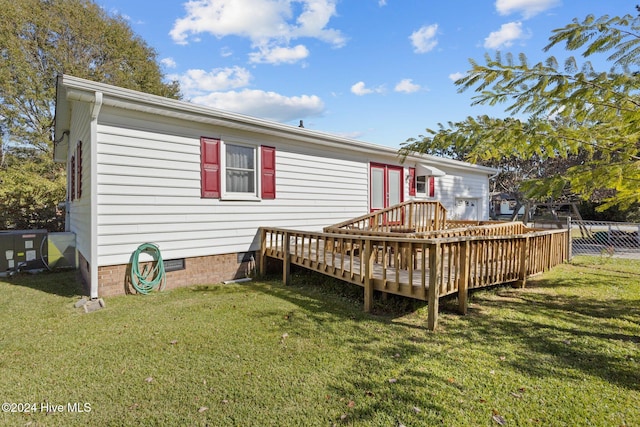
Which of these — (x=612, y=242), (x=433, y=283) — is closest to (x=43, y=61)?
(x=433, y=283)

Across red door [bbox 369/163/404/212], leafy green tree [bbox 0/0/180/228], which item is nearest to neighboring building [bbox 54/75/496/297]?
red door [bbox 369/163/404/212]

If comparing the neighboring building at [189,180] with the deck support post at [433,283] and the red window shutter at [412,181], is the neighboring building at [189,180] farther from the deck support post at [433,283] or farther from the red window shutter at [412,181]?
the deck support post at [433,283]

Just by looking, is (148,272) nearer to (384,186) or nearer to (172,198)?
(172,198)

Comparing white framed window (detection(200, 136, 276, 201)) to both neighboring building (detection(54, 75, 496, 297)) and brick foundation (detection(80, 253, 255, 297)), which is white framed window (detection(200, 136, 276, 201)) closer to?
neighboring building (detection(54, 75, 496, 297))

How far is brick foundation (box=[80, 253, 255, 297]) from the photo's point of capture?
5.32m

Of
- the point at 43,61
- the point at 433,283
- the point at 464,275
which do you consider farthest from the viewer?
the point at 43,61

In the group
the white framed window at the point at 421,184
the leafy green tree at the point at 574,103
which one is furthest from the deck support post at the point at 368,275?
the white framed window at the point at 421,184

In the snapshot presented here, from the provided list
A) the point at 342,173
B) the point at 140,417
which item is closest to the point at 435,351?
the point at 140,417

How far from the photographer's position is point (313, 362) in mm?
3188

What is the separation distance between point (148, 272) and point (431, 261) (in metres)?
4.80

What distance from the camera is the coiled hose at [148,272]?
18.1ft

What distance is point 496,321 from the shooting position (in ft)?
14.6

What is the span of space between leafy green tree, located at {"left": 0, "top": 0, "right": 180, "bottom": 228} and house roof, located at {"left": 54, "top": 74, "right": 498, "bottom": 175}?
908 centimetres

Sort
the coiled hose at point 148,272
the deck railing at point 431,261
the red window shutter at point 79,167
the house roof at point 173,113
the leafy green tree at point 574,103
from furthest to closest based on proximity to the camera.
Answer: the red window shutter at point 79,167, the coiled hose at point 148,272, the house roof at point 173,113, the deck railing at point 431,261, the leafy green tree at point 574,103
